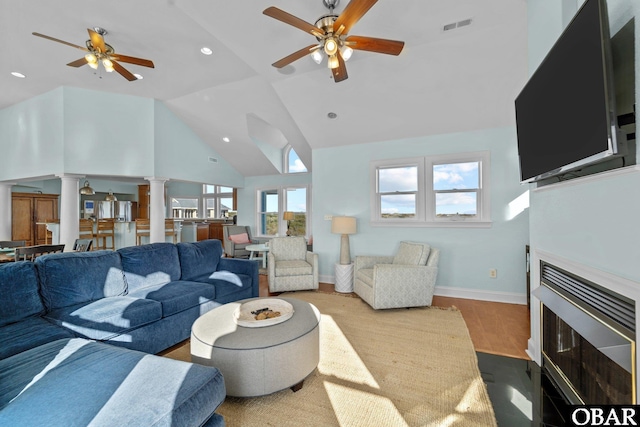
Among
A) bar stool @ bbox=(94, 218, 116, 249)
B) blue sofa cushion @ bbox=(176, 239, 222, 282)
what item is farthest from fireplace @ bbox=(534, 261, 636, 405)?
bar stool @ bbox=(94, 218, 116, 249)

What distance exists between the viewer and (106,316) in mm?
2135

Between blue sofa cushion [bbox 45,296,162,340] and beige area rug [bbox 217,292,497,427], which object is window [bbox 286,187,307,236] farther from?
blue sofa cushion [bbox 45,296,162,340]

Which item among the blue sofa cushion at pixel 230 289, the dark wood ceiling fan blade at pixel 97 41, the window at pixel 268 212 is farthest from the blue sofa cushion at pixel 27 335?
the window at pixel 268 212

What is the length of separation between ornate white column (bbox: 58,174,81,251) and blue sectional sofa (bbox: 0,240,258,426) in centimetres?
350

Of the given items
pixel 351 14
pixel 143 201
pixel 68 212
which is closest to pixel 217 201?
pixel 143 201

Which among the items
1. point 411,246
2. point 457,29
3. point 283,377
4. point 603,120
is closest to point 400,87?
point 457,29

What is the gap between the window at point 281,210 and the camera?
731cm

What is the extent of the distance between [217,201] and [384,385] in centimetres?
940

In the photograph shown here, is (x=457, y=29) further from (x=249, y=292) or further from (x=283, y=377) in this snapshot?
(x=249, y=292)

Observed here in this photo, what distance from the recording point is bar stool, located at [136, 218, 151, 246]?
6133 mm

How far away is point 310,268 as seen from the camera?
14.1 ft

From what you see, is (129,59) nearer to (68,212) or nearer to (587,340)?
(68,212)

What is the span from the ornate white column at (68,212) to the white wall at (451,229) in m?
4.68

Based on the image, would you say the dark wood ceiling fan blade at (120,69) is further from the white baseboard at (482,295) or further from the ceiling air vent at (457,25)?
the white baseboard at (482,295)
